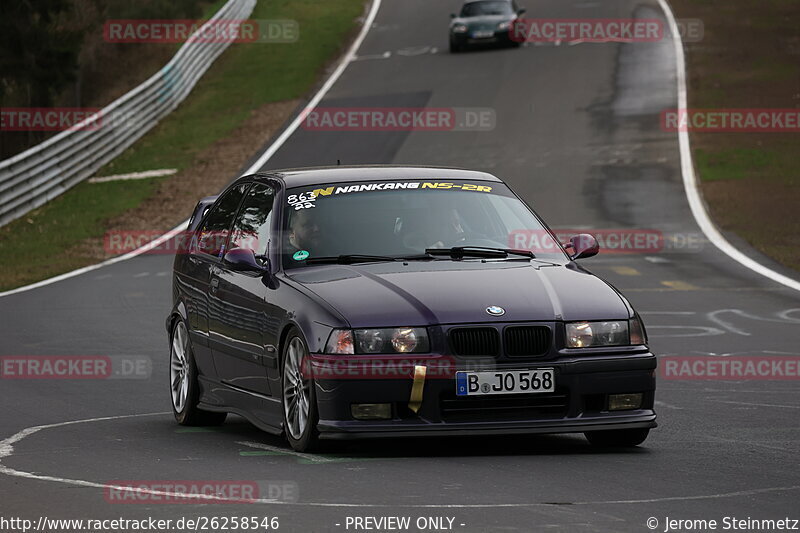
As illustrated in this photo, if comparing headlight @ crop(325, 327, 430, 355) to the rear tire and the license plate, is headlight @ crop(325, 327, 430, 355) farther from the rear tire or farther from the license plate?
the rear tire

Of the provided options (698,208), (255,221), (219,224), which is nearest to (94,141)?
(698,208)

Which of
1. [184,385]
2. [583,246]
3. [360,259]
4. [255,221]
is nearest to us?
[360,259]

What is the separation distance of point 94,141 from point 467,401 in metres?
26.2

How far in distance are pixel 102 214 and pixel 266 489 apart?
21604 millimetres

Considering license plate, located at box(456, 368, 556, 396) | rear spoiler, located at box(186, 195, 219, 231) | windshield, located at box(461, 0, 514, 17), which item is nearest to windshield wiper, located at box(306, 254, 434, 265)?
license plate, located at box(456, 368, 556, 396)

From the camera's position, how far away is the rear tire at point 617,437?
849cm

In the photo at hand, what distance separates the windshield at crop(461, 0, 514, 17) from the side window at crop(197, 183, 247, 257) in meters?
35.3

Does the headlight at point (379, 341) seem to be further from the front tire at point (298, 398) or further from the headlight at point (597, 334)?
the headlight at point (597, 334)

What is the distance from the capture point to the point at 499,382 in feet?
26.5

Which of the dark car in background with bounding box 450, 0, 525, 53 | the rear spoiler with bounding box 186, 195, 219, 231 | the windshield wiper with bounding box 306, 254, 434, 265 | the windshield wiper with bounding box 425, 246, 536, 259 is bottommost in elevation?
the windshield wiper with bounding box 306, 254, 434, 265

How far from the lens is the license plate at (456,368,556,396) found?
8.05 meters

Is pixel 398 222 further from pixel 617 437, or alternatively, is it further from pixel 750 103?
pixel 750 103

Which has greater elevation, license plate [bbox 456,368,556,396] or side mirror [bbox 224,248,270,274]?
side mirror [bbox 224,248,270,274]

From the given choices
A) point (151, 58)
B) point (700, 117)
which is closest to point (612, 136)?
point (700, 117)
